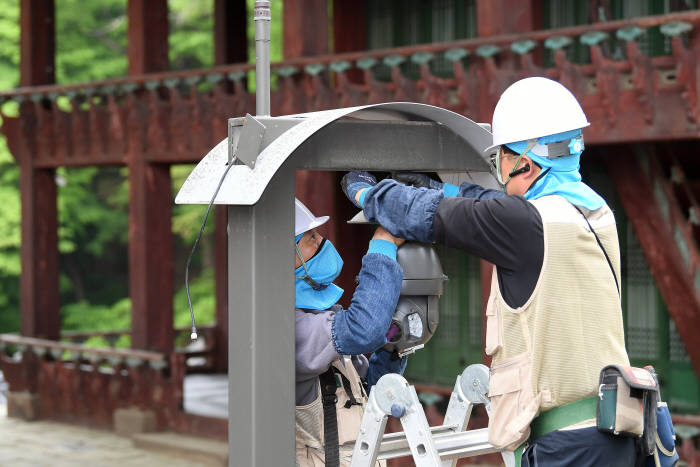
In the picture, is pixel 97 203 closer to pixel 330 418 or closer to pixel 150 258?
pixel 150 258

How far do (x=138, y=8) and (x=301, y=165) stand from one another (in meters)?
8.47

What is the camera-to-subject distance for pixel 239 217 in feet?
12.5

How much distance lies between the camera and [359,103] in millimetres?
9836

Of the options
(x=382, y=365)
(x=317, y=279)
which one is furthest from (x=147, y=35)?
(x=317, y=279)

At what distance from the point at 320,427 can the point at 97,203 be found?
2190 centimetres

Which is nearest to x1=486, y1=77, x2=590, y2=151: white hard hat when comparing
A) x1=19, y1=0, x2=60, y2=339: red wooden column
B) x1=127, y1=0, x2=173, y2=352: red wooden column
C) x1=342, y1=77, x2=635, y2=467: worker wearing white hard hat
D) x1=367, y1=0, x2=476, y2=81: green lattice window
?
x1=342, y1=77, x2=635, y2=467: worker wearing white hard hat

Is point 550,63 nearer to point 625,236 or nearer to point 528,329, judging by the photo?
point 625,236

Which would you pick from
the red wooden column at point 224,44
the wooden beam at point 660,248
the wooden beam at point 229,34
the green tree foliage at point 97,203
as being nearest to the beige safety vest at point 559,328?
the wooden beam at point 660,248

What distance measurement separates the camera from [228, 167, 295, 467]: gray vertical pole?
3773 mm

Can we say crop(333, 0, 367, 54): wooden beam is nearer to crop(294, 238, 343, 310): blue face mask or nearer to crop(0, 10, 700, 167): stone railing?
crop(0, 10, 700, 167): stone railing

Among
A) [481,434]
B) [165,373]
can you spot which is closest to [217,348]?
[165,373]

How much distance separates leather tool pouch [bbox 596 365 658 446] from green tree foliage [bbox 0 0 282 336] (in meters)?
19.2

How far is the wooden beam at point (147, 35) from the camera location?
1184cm

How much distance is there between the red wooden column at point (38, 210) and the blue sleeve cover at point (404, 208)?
10.1 meters
